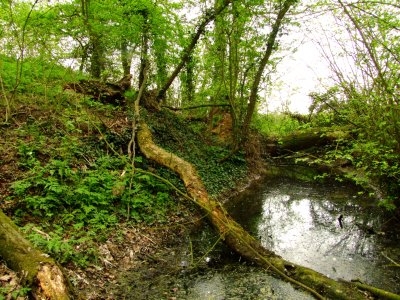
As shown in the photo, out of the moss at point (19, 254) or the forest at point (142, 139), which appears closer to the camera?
the moss at point (19, 254)

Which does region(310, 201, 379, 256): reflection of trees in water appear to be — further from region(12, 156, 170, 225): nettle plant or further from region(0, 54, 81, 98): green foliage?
region(0, 54, 81, 98): green foliage

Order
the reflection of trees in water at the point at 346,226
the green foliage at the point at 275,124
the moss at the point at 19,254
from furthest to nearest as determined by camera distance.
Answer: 1. the green foliage at the point at 275,124
2. the reflection of trees in water at the point at 346,226
3. the moss at the point at 19,254

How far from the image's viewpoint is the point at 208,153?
12625 millimetres

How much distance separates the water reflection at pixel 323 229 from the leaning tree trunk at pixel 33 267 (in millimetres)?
4430

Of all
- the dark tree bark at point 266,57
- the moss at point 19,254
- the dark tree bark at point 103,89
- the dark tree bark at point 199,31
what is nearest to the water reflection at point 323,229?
the dark tree bark at point 266,57

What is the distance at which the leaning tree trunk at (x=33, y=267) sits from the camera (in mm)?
3246

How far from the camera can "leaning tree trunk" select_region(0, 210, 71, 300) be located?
10.6ft

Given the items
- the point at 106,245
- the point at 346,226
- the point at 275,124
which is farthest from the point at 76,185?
the point at 275,124

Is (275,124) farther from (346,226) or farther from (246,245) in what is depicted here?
(246,245)

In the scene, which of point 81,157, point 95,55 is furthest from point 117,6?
point 81,157

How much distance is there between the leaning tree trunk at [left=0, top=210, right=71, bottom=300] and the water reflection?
4430 mm

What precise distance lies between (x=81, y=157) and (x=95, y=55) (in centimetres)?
505

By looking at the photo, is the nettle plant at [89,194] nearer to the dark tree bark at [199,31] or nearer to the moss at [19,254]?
the moss at [19,254]

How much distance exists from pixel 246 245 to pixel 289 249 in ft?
6.38
